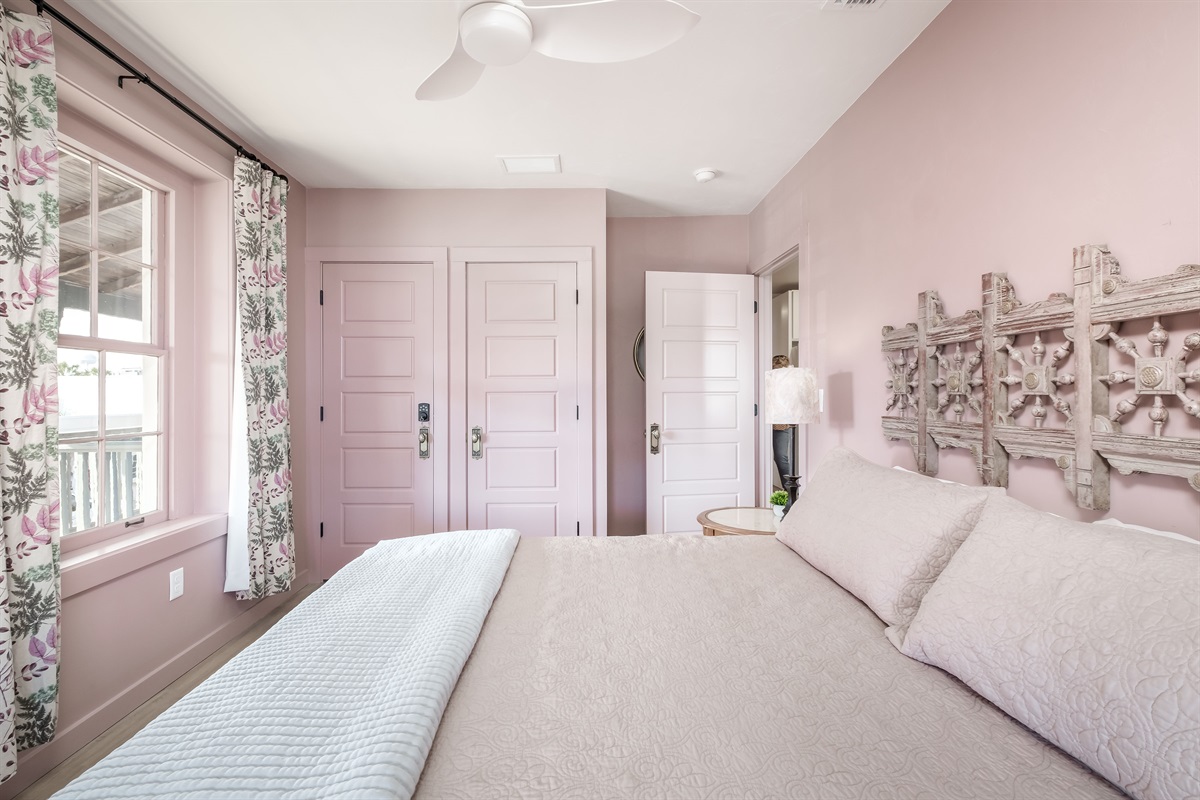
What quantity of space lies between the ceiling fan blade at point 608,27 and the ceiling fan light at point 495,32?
45 millimetres

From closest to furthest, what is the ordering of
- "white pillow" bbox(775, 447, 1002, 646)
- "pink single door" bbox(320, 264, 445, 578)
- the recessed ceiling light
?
"white pillow" bbox(775, 447, 1002, 646) < the recessed ceiling light < "pink single door" bbox(320, 264, 445, 578)

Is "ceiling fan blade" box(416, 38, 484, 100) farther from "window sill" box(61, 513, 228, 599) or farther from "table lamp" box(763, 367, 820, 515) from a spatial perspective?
"window sill" box(61, 513, 228, 599)

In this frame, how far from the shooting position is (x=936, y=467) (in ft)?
5.83

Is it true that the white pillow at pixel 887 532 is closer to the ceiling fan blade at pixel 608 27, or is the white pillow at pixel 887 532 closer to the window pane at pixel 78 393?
the ceiling fan blade at pixel 608 27

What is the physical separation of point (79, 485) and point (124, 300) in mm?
765

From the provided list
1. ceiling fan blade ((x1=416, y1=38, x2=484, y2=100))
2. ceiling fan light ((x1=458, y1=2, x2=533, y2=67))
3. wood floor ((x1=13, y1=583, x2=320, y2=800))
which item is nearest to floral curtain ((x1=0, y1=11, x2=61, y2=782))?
wood floor ((x1=13, y1=583, x2=320, y2=800))

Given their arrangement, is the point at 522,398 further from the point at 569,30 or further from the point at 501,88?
the point at 569,30

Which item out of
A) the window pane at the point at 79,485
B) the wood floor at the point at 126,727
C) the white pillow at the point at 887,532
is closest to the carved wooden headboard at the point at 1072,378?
the white pillow at the point at 887,532

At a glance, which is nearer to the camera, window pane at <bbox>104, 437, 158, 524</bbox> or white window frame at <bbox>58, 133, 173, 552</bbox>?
white window frame at <bbox>58, 133, 173, 552</bbox>

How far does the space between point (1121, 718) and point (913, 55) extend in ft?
6.87

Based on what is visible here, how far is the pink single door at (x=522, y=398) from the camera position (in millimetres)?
3379

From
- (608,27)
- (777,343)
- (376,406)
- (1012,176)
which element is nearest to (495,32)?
(608,27)

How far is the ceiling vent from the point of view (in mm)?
1684

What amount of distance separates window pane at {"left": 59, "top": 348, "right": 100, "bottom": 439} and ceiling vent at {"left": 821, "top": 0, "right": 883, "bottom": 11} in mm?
2889
